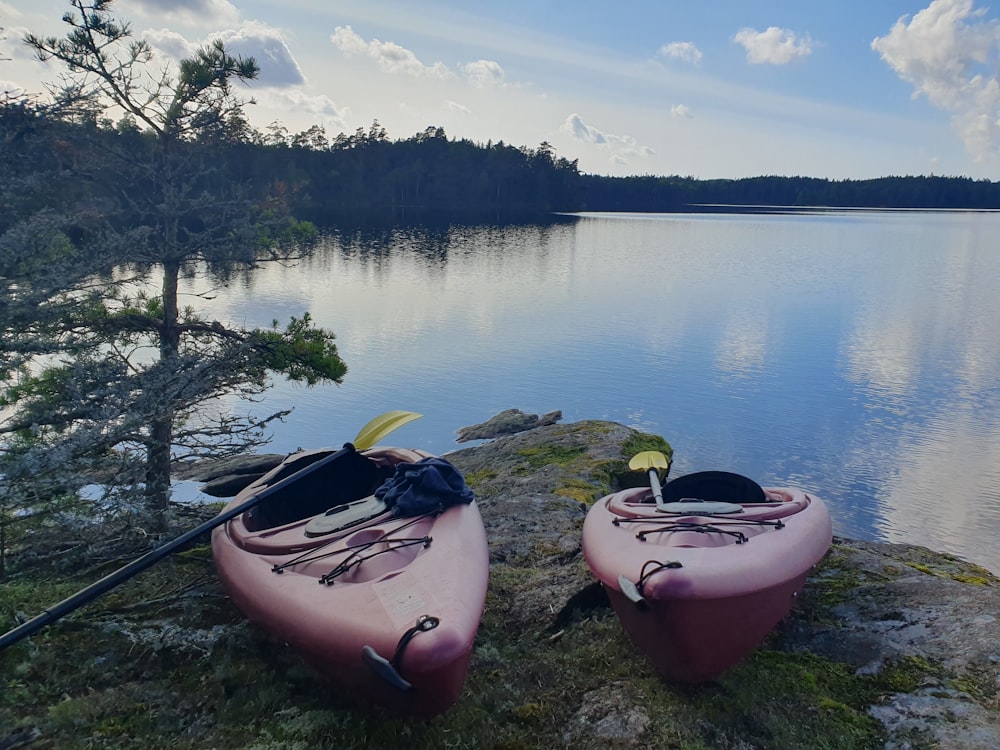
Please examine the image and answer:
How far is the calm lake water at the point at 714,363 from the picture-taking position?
1138 cm

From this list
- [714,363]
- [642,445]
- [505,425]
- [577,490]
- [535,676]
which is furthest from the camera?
[714,363]

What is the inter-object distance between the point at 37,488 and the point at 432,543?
256 centimetres

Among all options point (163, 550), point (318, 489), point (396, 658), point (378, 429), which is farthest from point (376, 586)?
point (378, 429)

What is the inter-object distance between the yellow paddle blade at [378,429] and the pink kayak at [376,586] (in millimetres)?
820

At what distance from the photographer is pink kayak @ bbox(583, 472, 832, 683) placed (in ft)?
13.3

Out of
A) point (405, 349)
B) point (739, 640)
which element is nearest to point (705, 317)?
point (405, 349)

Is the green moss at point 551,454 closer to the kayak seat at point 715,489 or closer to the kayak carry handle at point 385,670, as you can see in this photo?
the kayak seat at point 715,489

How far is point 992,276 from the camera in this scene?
104ft

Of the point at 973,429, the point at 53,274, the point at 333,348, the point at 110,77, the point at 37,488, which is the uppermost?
the point at 110,77

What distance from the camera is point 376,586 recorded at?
13.3 ft

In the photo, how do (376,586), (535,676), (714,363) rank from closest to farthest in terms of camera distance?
(376,586), (535,676), (714,363)

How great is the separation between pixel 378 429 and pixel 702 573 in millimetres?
3743

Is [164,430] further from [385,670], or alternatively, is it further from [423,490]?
[385,670]

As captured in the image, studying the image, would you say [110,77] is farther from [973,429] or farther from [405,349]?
[973,429]
